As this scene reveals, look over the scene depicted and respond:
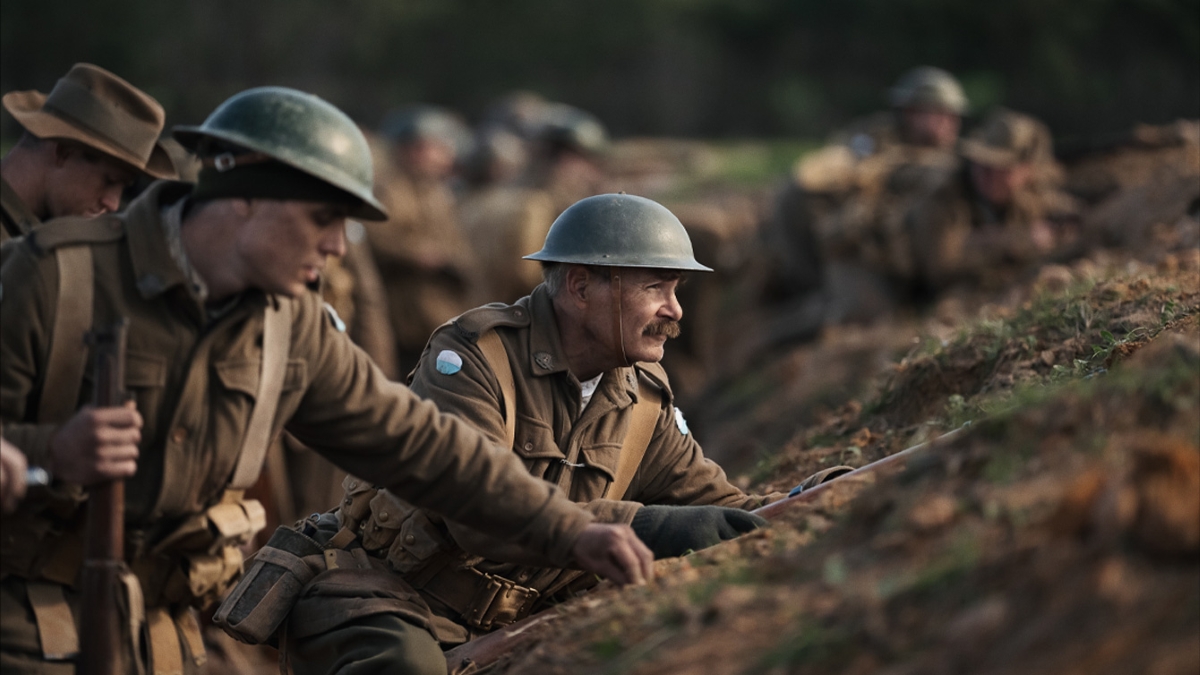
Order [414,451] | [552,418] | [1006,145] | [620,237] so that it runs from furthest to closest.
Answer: [1006,145] < [620,237] < [552,418] < [414,451]

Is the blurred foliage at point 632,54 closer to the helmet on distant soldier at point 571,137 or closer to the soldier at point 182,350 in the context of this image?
the helmet on distant soldier at point 571,137

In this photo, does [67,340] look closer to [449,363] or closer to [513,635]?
[449,363]

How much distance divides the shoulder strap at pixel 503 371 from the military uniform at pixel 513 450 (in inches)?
0.8

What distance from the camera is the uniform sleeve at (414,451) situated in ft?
14.0

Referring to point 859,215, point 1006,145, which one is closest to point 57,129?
point 1006,145

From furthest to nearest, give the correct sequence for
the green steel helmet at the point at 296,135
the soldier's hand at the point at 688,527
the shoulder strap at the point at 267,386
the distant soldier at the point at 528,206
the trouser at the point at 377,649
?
the distant soldier at the point at 528,206, the soldier's hand at the point at 688,527, the trouser at the point at 377,649, the shoulder strap at the point at 267,386, the green steel helmet at the point at 296,135

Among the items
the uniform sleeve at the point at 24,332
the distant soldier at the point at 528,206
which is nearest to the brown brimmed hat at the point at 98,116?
the uniform sleeve at the point at 24,332

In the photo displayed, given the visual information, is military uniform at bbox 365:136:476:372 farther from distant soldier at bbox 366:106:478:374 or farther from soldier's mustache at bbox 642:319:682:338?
soldier's mustache at bbox 642:319:682:338

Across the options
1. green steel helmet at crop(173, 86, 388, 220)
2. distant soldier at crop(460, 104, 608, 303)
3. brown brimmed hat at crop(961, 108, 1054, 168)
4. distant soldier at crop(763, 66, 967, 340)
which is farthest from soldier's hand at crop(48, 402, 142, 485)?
distant soldier at crop(460, 104, 608, 303)

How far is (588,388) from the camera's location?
5.54 meters

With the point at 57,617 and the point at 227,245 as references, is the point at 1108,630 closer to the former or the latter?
the point at 227,245

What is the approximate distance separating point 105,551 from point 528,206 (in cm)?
1183

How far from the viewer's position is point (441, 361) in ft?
17.2

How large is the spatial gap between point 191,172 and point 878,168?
33.7 feet
